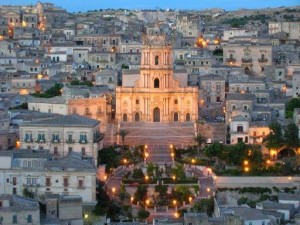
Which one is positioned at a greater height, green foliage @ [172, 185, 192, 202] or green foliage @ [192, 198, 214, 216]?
green foliage @ [172, 185, 192, 202]

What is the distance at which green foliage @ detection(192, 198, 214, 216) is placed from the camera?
1636 inches

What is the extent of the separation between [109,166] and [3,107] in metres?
10.2

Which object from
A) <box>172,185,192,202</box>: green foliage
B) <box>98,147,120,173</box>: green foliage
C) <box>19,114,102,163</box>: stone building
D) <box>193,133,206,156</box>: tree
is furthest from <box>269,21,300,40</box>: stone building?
<box>172,185,192,202</box>: green foliage

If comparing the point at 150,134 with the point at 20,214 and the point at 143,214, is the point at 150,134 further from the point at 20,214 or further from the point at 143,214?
the point at 20,214

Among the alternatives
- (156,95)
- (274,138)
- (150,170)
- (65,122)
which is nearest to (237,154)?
(274,138)

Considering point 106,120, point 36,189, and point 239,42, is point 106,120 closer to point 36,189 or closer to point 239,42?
point 36,189

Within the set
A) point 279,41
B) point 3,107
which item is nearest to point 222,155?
point 3,107

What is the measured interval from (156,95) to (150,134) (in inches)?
166

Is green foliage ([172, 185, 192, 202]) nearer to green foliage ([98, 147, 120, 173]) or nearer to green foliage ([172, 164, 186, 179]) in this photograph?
green foliage ([172, 164, 186, 179])

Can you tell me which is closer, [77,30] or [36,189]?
[36,189]

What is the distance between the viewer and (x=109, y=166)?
47.4 meters

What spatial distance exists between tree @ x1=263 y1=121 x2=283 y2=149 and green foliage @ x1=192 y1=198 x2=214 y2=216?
6.55 m

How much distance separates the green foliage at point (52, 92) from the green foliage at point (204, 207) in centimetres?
1969

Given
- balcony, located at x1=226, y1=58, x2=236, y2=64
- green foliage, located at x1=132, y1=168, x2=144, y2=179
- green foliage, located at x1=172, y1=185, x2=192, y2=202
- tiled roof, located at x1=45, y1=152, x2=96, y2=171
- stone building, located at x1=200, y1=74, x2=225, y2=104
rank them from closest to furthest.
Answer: tiled roof, located at x1=45, y1=152, x2=96, y2=171
green foliage, located at x1=172, y1=185, x2=192, y2=202
green foliage, located at x1=132, y1=168, x2=144, y2=179
stone building, located at x1=200, y1=74, x2=225, y2=104
balcony, located at x1=226, y1=58, x2=236, y2=64
